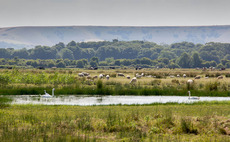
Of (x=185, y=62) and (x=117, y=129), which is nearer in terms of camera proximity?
(x=117, y=129)

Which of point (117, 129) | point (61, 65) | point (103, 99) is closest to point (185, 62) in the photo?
point (61, 65)

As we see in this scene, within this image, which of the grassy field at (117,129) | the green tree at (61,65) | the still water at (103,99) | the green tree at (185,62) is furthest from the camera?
the green tree at (185,62)

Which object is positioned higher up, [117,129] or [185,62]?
[185,62]

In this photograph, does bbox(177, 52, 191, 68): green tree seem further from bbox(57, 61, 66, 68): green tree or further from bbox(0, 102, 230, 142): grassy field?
bbox(0, 102, 230, 142): grassy field

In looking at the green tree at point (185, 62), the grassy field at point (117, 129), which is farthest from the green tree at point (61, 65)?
the grassy field at point (117, 129)

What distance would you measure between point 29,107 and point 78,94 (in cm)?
1081

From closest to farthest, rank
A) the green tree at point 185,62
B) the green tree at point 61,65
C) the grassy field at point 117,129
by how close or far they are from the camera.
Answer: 1. the grassy field at point 117,129
2. the green tree at point 61,65
3. the green tree at point 185,62

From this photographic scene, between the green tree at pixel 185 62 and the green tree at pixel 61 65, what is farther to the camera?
the green tree at pixel 185 62

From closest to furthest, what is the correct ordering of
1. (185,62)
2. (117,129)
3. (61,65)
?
(117,129) < (61,65) < (185,62)

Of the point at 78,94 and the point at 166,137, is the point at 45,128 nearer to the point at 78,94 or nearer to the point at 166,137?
the point at 166,137

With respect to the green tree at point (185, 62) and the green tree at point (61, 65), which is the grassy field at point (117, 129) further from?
the green tree at point (185, 62)

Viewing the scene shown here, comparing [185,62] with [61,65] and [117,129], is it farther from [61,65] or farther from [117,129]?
[117,129]

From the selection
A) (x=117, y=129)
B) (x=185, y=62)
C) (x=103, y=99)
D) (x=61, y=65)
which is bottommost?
(x=117, y=129)

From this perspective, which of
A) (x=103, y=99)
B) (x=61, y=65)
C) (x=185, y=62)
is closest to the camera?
(x=103, y=99)
